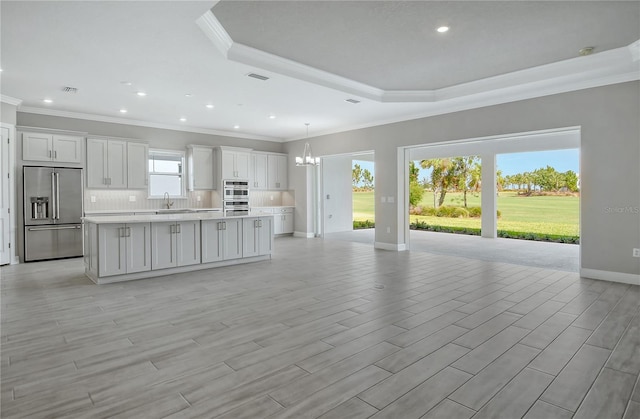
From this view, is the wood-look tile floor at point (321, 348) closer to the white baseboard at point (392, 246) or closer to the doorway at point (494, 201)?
the doorway at point (494, 201)

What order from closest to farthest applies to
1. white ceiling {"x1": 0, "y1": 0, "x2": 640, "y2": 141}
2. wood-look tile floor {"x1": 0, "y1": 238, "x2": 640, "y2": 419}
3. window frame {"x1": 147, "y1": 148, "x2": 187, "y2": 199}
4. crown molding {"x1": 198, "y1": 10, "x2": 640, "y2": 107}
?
1. wood-look tile floor {"x1": 0, "y1": 238, "x2": 640, "y2": 419}
2. white ceiling {"x1": 0, "y1": 0, "x2": 640, "y2": 141}
3. crown molding {"x1": 198, "y1": 10, "x2": 640, "y2": 107}
4. window frame {"x1": 147, "y1": 148, "x2": 187, "y2": 199}

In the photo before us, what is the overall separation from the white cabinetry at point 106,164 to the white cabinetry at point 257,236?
3.29 metres

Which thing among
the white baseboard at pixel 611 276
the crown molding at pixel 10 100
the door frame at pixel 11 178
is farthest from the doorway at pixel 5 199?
the white baseboard at pixel 611 276

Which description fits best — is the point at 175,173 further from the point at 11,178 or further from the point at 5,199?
the point at 5,199

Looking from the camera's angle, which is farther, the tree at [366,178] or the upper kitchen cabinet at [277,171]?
the tree at [366,178]

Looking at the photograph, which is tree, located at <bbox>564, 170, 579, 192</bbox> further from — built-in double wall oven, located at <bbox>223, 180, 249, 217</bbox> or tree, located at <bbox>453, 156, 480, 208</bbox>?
built-in double wall oven, located at <bbox>223, 180, 249, 217</bbox>

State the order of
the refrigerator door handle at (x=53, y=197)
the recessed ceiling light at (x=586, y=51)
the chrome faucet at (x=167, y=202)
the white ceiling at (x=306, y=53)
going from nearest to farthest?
1. the white ceiling at (x=306, y=53)
2. the recessed ceiling light at (x=586, y=51)
3. the refrigerator door handle at (x=53, y=197)
4. the chrome faucet at (x=167, y=202)

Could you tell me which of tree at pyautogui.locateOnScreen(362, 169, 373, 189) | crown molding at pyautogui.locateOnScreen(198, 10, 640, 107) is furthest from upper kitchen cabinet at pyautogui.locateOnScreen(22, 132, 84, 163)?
tree at pyautogui.locateOnScreen(362, 169, 373, 189)

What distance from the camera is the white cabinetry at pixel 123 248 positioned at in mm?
4758

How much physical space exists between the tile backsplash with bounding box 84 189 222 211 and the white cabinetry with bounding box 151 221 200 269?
10.7ft

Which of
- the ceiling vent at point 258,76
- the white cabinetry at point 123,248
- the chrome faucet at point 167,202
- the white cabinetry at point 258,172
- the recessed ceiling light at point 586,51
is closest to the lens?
the recessed ceiling light at point 586,51

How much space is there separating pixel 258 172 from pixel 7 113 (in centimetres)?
524

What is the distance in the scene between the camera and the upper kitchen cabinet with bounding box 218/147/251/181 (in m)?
8.97

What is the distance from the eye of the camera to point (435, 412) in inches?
76.4
